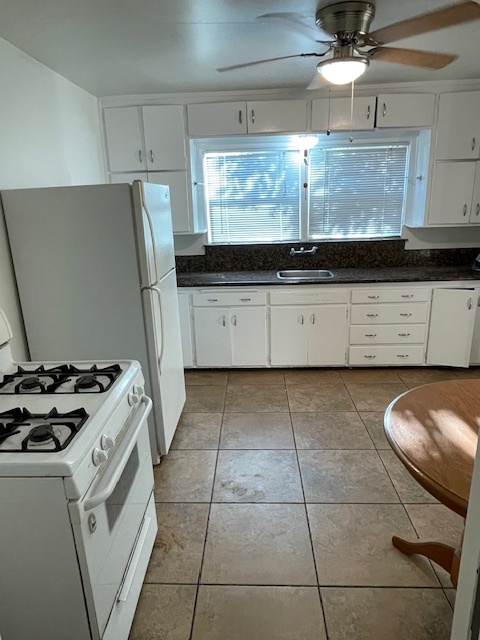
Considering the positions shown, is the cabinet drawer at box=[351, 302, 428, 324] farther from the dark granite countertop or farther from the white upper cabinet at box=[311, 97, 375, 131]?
the white upper cabinet at box=[311, 97, 375, 131]

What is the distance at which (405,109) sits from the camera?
11.2ft

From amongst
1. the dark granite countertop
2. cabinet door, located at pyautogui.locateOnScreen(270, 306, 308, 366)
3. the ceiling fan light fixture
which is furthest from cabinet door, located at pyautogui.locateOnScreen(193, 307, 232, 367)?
the ceiling fan light fixture

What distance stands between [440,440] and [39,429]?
4.06ft

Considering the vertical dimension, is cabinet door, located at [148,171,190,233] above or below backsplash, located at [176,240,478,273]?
above

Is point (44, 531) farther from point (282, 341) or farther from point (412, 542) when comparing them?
point (282, 341)

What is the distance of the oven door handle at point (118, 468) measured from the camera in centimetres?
115

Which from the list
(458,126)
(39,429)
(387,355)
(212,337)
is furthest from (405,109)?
(39,429)

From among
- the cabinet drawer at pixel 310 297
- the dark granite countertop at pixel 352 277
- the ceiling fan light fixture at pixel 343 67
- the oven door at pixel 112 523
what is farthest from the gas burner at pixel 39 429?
the cabinet drawer at pixel 310 297

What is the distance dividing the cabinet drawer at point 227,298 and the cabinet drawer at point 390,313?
33.4 inches

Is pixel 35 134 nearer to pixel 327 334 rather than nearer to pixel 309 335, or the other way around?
pixel 309 335

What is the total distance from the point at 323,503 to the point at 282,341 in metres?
1.70

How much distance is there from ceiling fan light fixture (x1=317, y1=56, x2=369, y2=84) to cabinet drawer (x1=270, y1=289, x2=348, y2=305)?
1.77m

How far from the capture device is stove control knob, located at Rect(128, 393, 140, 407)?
1593mm

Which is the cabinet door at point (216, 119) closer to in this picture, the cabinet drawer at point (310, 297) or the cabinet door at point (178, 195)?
the cabinet door at point (178, 195)
